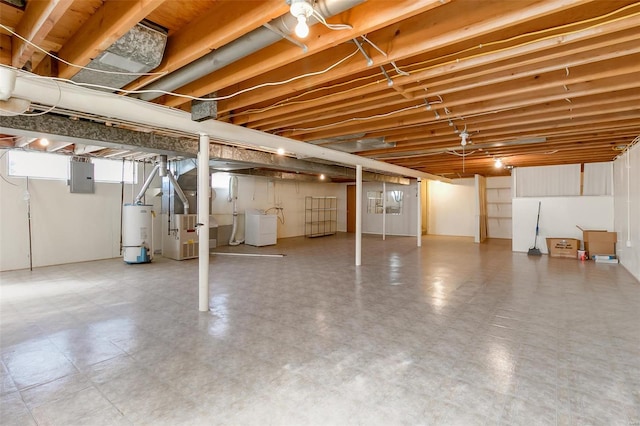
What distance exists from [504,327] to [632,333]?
1.10m

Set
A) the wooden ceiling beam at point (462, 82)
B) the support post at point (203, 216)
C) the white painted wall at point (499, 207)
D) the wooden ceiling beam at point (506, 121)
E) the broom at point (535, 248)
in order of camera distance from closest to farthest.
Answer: the wooden ceiling beam at point (462, 82) → the wooden ceiling beam at point (506, 121) → the support post at point (203, 216) → the broom at point (535, 248) → the white painted wall at point (499, 207)

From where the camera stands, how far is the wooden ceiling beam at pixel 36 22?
1.63 metres

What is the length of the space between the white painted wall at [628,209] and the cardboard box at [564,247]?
0.71m

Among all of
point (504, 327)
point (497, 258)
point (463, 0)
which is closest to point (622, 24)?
point (463, 0)

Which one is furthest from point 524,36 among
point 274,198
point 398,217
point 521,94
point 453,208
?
point 453,208

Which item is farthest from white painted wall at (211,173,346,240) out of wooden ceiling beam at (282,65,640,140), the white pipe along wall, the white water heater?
wooden ceiling beam at (282,65,640,140)

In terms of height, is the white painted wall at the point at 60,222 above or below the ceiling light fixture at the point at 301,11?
below

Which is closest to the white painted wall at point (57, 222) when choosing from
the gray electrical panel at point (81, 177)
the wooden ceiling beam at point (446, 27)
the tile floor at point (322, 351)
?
the gray electrical panel at point (81, 177)

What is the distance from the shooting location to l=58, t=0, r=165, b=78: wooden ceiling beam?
165cm

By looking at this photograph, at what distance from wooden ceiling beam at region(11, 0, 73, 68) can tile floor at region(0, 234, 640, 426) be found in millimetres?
2192

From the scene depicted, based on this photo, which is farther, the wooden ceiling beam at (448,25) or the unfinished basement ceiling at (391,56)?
the unfinished basement ceiling at (391,56)

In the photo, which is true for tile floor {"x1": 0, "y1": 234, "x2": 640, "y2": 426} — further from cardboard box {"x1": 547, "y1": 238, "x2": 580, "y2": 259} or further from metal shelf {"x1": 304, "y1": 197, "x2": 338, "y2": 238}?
metal shelf {"x1": 304, "y1": 197, "x2": 338, "y2": 238}

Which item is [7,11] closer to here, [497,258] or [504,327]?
[504,327]

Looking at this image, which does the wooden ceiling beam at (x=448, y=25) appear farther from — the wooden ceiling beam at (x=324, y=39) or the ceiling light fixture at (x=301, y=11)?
the ceiling light fixture at (x=301, y=11)
